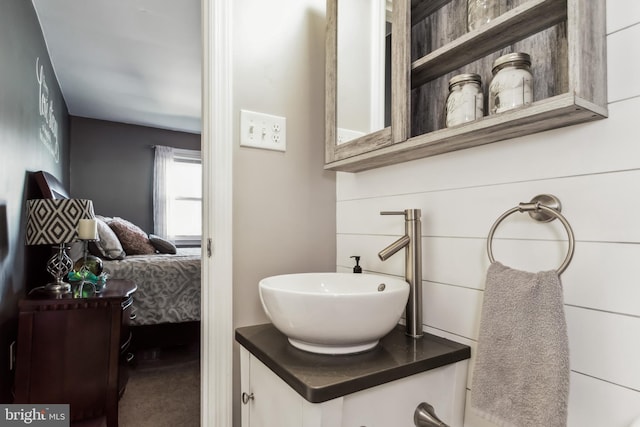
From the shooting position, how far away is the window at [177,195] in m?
5.00

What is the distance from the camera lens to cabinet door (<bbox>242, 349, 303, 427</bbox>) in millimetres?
726

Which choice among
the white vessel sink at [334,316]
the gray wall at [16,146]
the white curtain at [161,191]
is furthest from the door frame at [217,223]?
the white curtain at [161,191]

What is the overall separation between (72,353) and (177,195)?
12.4 feet

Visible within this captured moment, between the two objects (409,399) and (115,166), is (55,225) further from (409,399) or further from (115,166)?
(115,166)

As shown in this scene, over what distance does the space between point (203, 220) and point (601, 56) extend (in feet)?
3.41

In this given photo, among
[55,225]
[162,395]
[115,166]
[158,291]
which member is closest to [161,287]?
[158,291]

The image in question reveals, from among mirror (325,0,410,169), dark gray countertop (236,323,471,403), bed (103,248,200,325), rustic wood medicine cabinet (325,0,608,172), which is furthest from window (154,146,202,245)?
dark gray countertop (236,323,471,403)

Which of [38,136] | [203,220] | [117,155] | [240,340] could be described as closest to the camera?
[240,340]

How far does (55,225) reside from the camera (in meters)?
1.84

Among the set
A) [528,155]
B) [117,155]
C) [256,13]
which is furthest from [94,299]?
[117,155]

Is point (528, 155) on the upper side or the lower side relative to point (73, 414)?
upper

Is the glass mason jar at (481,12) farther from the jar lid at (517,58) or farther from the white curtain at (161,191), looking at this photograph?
the white curtain at (161,191)

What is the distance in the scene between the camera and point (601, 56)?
640mm

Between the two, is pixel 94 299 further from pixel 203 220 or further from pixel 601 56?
pixel 601 56
